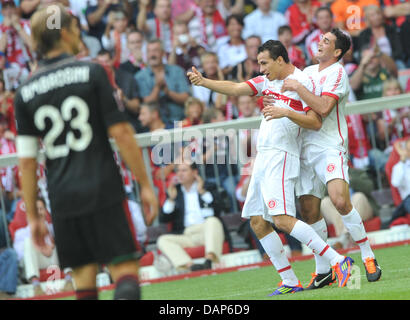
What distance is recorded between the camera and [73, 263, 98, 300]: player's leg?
557 cm

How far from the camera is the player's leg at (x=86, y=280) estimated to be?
5.57 meters

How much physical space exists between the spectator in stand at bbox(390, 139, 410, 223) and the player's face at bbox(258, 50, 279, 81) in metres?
4.88

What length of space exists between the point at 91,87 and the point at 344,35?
4217mm

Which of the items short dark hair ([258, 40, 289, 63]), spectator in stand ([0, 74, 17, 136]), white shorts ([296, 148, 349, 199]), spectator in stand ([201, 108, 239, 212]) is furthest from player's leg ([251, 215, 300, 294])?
spectator in stand ([0, 74, 17, 136])

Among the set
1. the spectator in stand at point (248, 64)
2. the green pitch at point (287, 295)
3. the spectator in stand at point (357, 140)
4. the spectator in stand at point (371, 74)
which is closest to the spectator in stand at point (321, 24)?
the spectator in stand at point (371, 74)

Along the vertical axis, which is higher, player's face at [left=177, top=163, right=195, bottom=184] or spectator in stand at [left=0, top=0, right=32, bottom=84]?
spectator in stand at [left=0, top=0, right=32, bottom=84]

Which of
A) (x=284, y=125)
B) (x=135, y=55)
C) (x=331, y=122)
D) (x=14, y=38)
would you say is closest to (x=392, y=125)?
(x=135, y=55)

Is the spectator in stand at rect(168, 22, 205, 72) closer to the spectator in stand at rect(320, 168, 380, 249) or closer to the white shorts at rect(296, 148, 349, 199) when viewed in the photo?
the spectator in stand at rect(320, 168, 380, 249)

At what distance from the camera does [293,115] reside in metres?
8.22

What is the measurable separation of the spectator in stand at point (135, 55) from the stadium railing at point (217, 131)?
2.39 meters

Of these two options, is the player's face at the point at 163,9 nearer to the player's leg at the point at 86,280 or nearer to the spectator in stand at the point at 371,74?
the spectator in stand at the point at 371,74

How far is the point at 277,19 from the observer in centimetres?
1603

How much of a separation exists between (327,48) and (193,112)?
17.1 feet
